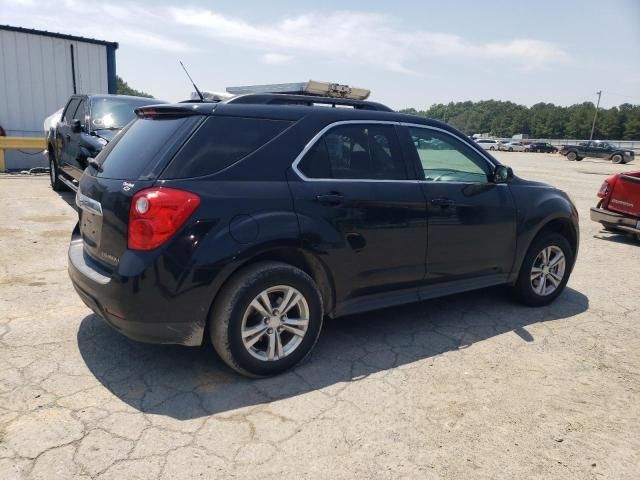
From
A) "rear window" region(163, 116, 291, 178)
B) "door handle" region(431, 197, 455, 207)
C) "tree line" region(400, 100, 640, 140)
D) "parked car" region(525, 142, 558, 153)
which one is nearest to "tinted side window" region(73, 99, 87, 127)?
"rear window" region(163, 116, 291, 178)

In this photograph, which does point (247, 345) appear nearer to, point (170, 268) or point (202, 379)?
point (202, 379)

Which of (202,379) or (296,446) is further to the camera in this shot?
(202,379)

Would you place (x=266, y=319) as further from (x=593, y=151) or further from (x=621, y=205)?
(x=593, y=151)

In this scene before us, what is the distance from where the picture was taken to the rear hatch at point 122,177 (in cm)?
289

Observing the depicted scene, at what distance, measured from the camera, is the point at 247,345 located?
3055 mm

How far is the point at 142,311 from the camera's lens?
280cm

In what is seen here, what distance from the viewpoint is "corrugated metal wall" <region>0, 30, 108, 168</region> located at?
13.1 m

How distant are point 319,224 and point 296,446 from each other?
137 cm

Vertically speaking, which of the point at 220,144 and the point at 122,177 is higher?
the point at 220,144

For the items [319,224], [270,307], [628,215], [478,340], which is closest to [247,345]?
[270,307]

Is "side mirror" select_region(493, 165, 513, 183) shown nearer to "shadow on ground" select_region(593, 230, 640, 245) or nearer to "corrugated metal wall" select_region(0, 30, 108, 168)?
"shadow on ground" select_region(593, 230, 640, 245)

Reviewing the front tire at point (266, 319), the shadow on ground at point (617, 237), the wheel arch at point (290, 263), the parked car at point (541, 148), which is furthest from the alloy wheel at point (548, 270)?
the parked car at point (541, 148)

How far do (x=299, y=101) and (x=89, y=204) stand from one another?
1.63m

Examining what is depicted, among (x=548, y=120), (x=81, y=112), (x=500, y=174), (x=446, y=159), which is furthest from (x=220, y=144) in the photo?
(x=548, y=120)
